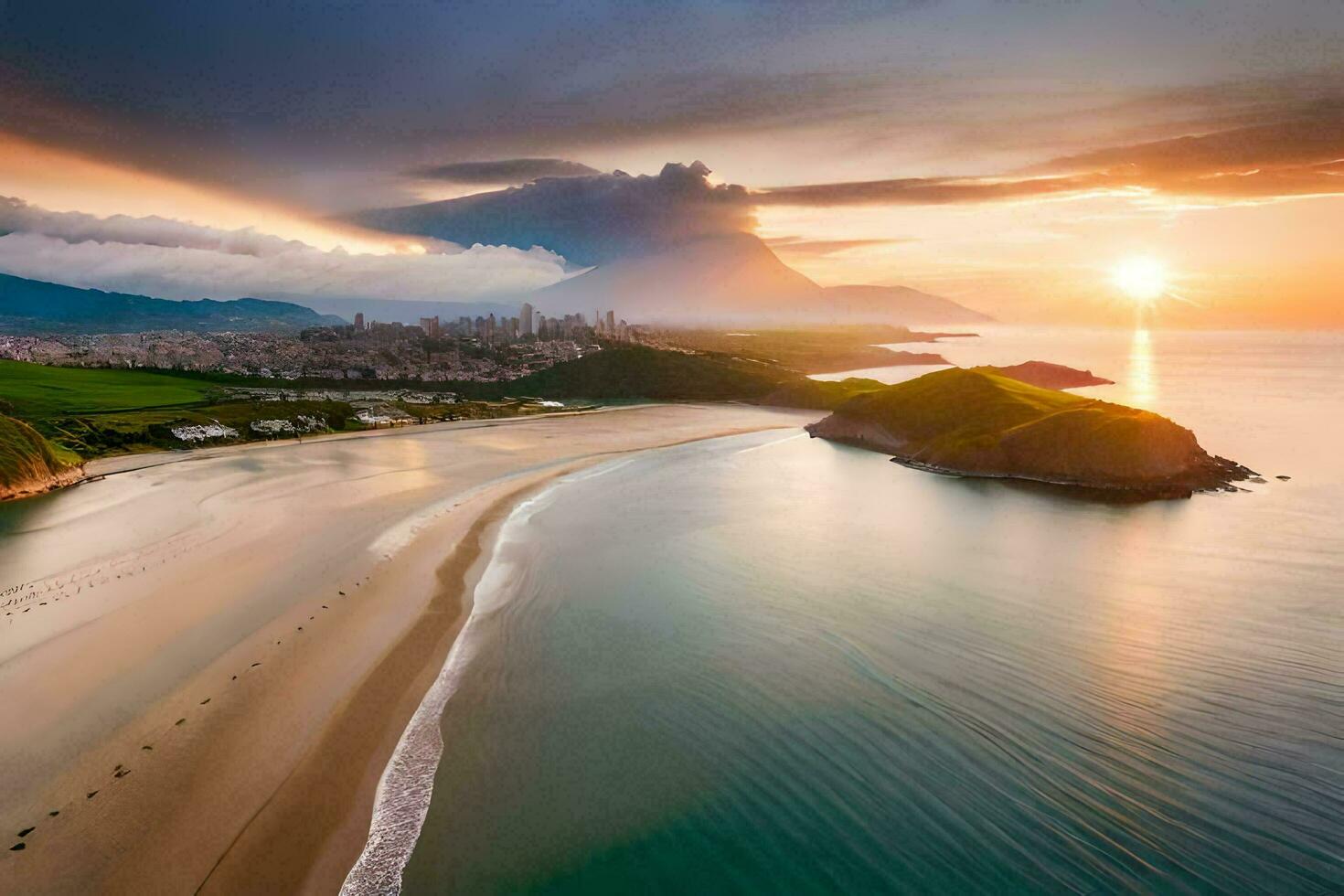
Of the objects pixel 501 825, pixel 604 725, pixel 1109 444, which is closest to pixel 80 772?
pixel 501 825

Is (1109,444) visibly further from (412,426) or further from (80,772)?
(412,426)

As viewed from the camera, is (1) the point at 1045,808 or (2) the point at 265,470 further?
(2) the point at 265,470

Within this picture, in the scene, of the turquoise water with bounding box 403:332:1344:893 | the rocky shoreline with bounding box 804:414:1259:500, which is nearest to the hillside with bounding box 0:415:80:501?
the turquoise water with bounding box 403:332:1344:893

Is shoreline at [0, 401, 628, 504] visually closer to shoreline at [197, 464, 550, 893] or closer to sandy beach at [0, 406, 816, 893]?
sandy beach at [0, 406, 816, 893]

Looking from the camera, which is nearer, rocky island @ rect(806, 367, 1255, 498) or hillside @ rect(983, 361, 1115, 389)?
rocky island @ rect(806, 367, 1255, 498)

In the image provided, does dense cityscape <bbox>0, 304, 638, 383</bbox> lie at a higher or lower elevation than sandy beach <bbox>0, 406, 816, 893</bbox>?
higher

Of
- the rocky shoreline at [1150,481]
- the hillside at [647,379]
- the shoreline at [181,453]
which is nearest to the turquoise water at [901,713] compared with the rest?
the rocky shoreline at [1150,481]

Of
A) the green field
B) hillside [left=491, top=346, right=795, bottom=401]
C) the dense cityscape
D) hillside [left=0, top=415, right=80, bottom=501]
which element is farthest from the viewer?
the dense cityscape
